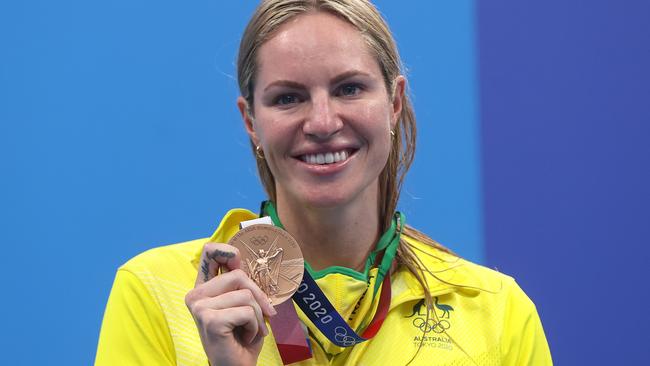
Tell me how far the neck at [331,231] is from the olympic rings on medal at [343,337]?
0.55 feet

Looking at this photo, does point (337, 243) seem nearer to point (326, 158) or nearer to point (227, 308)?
point (326, 158)

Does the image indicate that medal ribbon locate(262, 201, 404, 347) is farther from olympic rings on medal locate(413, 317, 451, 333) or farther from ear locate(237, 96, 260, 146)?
ear locate(237, 96, 260, 146)

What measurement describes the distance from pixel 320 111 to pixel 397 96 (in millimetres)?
287

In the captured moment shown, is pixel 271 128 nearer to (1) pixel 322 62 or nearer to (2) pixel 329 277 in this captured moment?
(1) pixel 322 62

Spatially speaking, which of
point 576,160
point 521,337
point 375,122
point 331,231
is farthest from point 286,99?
point 576,160

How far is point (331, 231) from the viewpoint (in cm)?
183

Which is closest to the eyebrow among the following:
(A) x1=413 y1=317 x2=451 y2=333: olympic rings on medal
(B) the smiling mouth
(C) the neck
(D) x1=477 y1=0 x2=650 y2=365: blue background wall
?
(B) the smiling mouth

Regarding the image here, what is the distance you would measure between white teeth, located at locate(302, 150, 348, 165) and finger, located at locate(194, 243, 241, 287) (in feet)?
0.86

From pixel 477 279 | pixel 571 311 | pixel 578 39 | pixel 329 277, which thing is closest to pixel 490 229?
pixel 571 311

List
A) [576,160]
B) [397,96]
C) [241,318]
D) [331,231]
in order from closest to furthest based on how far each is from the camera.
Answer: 1. [241,318]
2. [331,231]
3. [397,96]
4. [576,160]

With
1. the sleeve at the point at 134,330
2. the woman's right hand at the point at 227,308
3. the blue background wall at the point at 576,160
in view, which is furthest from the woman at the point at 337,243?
the blue background wall at the point at 576,160

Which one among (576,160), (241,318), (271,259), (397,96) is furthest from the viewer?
(576,160)

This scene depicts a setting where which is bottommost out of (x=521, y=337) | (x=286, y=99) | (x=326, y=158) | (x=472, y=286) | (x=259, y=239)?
(x=521, y=337)

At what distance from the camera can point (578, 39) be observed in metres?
3.10
